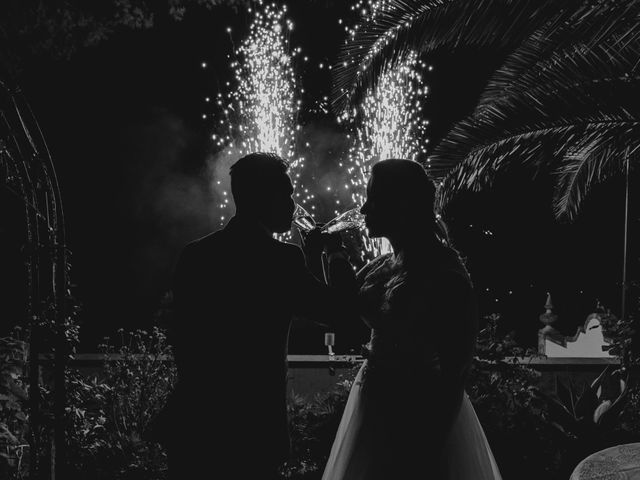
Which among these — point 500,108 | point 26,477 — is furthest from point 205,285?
point 500,108

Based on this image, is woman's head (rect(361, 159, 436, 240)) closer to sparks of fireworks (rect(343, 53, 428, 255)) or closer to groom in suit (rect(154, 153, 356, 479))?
groom in suit (rect(154, 153, 356, 479))

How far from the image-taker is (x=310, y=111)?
23.9m

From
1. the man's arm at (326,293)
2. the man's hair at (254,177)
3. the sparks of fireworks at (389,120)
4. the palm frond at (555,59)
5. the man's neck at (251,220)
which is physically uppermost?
the sparks of fireworks at (389,120)

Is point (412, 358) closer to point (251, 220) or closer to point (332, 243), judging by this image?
point (332, 243)

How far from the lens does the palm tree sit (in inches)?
204

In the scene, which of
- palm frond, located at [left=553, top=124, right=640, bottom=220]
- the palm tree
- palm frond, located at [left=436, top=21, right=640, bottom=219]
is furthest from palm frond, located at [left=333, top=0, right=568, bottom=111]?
palm frond, located at [left=553, top=124, right=640, bottom=220]

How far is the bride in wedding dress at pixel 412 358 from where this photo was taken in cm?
248

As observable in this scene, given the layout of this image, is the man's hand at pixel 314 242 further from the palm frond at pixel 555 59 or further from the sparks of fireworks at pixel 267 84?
the sparks of fireworks at pixel 267 84

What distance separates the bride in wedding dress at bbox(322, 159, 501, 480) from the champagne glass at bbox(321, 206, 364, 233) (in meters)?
0.16

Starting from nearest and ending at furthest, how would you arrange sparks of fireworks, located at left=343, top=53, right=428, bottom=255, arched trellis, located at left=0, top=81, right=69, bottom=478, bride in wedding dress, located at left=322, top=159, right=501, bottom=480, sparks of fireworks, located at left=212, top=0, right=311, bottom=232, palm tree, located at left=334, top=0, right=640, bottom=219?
bride in wedding dress, located at left=322, top=159, right=501, bottom=480 → arched trellis, located at left=0, top=81, right=69, bottom=478 → palm tree, located at left=334, top=0, right=640, bottom=219 → sparks of fireworks, located at left=343, top=53, right=428, bottom=255 → sparks of fireworks, located at left=212, top=0, right=311, bottom=232

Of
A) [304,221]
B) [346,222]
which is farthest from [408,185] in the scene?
[304,221]

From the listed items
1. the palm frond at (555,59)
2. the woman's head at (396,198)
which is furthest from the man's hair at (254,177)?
the palm frond at (555,59)

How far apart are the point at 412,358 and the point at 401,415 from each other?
253 mm

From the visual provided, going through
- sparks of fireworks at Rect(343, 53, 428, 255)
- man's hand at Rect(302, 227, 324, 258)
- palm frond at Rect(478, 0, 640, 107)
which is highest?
sparks of fireworks at Rect(343, 53, 428, 255)
